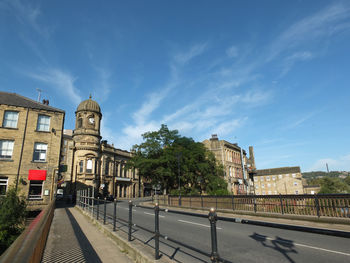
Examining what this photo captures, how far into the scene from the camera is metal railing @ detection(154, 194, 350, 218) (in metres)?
10.8

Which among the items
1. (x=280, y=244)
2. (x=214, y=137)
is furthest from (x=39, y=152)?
(x=214, y=137)

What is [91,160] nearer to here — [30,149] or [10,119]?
[30,149]

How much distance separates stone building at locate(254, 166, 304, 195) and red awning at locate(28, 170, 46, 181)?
63631mm

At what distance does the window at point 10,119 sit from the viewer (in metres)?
22.4

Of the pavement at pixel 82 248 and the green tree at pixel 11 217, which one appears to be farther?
the green tree at pixel 11 217

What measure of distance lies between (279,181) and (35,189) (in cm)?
6716

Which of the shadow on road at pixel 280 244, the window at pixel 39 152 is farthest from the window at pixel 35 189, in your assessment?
the shadow on road at pixel 280 244

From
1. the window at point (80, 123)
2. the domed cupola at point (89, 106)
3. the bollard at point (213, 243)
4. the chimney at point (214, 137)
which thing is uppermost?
the domed cupola at point (89, 106)

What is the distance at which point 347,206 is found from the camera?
33.5ft

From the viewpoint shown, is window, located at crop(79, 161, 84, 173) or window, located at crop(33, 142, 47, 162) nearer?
window, located at crop(33, 142, 47, 162)

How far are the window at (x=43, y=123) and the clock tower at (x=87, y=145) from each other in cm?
1869

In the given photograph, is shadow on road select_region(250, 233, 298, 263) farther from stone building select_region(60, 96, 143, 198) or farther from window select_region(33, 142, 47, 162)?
stone building select_region(60, 96, 143, 198)

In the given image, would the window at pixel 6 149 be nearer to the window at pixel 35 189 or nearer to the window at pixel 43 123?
the window at pixel 43 123

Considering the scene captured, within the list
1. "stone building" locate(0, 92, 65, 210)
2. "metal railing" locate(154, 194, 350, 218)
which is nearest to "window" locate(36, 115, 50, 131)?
"stone building" locate(0, 92, 65, 210)
